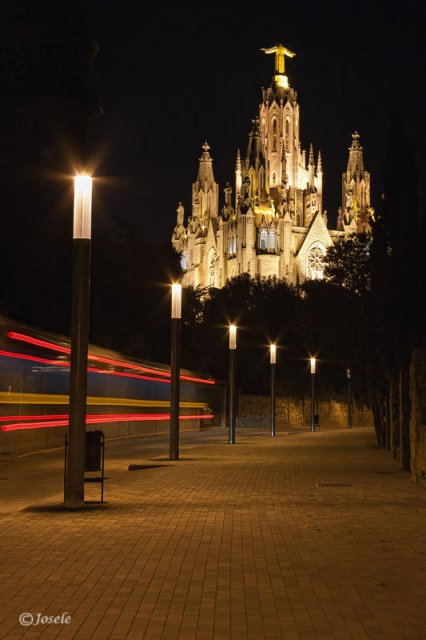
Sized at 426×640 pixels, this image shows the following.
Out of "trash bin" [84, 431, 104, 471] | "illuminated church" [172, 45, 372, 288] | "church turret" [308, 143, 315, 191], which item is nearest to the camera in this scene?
"trash bin" [84, 431, 104, 471]

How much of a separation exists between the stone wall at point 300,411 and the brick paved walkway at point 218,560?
176ft

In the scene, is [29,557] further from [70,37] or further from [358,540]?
[70,37]

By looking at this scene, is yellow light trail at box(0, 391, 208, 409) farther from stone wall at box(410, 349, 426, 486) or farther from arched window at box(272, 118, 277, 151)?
arched window at box(272, 118, 277, 151)

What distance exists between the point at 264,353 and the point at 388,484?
59507mm

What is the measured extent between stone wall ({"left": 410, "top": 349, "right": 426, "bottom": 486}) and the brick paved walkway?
0.56 meters

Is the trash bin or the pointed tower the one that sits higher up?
the pointed tower

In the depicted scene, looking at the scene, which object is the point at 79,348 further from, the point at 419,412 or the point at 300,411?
the point at 300,411

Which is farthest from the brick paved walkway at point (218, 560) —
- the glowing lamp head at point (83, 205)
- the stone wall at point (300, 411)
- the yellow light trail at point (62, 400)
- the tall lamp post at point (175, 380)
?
the stone wall at point (300, 411)

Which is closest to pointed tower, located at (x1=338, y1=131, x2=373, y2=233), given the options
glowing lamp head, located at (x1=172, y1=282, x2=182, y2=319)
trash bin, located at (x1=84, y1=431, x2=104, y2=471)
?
glowing lamp head, located at (x1=172, y1=282, x2=182, y2=319)

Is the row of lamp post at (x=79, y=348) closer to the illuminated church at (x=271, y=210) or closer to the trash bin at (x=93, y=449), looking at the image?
the trash bin at (x=93, y=449)

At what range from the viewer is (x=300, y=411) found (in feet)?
238

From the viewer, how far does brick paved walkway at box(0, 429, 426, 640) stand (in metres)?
6.68

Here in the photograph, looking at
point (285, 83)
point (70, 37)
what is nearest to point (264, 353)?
point (70, 37)

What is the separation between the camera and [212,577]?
27.5 ft
